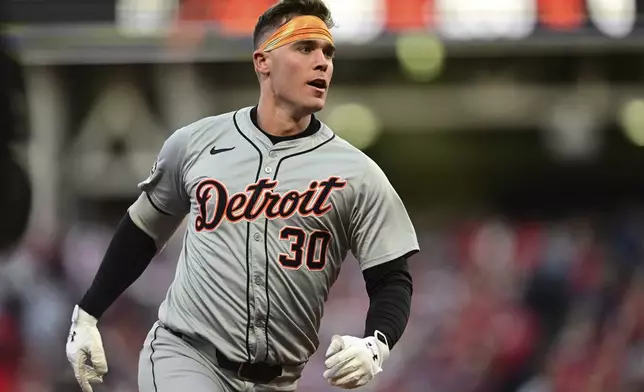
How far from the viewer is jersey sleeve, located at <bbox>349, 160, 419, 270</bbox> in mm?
3834

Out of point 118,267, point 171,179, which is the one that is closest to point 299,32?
point 171,179

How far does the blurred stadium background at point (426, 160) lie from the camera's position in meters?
9.11

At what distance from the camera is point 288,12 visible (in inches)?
158

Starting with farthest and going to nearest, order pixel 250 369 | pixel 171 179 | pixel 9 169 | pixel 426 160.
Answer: pixel 426 160 < pixel 9 169 < pixel 171 179 < pixel 250 369

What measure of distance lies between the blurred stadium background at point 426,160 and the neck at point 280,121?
3957 mm

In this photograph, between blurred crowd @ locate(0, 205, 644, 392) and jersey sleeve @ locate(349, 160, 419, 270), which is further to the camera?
blurred crowd @ locate(0, 205, 644, 392)

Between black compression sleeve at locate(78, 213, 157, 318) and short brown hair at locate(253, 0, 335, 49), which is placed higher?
short brown hair at locate(253, 0, 335, 49)

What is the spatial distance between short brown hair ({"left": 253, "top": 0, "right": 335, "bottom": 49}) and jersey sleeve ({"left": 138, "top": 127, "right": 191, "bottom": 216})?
0.44m

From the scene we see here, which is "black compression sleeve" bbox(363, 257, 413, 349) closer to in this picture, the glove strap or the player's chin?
the glove strap

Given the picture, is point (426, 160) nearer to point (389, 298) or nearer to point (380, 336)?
point (389, 298)

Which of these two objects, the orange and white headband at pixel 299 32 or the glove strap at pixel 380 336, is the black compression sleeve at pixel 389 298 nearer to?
the glove strap at pixel 380 336

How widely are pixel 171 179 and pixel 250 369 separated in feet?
2.33

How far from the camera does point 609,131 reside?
15602mm

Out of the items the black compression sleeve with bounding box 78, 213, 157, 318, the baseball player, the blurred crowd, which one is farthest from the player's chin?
the blurred crowd
